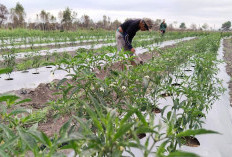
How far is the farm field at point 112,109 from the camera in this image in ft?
2.21

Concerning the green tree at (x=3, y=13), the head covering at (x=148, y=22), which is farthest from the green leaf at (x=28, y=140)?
the green tree at (x=3, y=13)

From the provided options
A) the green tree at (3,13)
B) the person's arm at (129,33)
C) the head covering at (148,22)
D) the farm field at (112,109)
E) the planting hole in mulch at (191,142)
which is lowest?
the planting hole in mulch at (191,142)

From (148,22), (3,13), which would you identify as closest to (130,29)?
(148,22)

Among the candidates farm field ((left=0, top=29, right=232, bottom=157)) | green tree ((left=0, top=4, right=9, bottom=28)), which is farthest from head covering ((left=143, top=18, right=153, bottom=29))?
green tree ((left=0, top=4, right=9, bottom=28))

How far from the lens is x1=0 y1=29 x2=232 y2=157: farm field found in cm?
67

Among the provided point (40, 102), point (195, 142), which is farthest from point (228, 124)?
point (40, 102)

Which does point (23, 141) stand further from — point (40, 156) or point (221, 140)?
point (221, 140)

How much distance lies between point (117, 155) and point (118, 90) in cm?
87

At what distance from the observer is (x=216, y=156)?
1.88 meters

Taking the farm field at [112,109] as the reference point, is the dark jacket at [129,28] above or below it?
above

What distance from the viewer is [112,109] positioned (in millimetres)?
910

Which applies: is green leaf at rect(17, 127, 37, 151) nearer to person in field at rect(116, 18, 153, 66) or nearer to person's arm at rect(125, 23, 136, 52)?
person in field at rect(116, 18, 153, 66)

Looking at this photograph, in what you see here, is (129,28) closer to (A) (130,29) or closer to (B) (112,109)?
(A) (130,29)

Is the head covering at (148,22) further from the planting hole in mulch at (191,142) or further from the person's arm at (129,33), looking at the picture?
the planting hole in mulch at (191,142)
